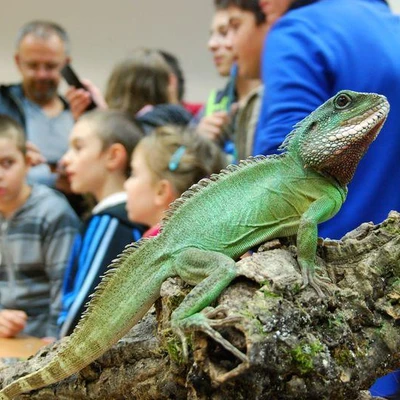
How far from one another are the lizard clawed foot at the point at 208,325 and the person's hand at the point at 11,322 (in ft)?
5.68

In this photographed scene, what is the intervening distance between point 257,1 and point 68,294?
4.68 feet

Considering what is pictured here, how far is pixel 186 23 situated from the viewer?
676cm

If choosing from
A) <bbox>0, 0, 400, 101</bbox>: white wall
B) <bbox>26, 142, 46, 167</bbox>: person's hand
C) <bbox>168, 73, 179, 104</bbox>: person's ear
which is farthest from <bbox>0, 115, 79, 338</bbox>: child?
<bbox>0, 0, 400, 101</bbox>: white wall

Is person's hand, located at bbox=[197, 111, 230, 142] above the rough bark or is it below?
below

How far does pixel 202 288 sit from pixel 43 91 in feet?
11.4

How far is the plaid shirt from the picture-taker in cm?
335

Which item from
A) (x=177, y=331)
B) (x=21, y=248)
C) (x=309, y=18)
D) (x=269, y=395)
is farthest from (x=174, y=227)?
(x=21, y=248)

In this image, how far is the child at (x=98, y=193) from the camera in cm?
290

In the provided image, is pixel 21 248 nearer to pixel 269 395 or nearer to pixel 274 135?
pixel 274 135

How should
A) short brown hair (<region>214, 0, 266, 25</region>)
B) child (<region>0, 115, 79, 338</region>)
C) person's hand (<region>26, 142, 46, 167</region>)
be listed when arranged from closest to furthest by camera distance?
1. short brown hair (<region>214, 0, 266, 25</region>)
2. child (<region>0, 115, 79, 338</region>)
3. person's hand (<region>26, 142, 46, 167</region>)

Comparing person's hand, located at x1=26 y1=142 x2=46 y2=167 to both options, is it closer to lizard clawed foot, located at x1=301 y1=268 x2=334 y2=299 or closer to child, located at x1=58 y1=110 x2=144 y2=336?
child, located at x1=58 y1=110 x2=144 y2=336

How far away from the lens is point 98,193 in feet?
11.4

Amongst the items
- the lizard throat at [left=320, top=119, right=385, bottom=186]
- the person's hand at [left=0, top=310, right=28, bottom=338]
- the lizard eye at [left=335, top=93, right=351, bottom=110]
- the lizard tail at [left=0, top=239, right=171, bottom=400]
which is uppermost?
the lizard eye at [left=335, top=93, right=351, bottom=110]

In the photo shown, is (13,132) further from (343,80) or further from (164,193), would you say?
(343,80)
